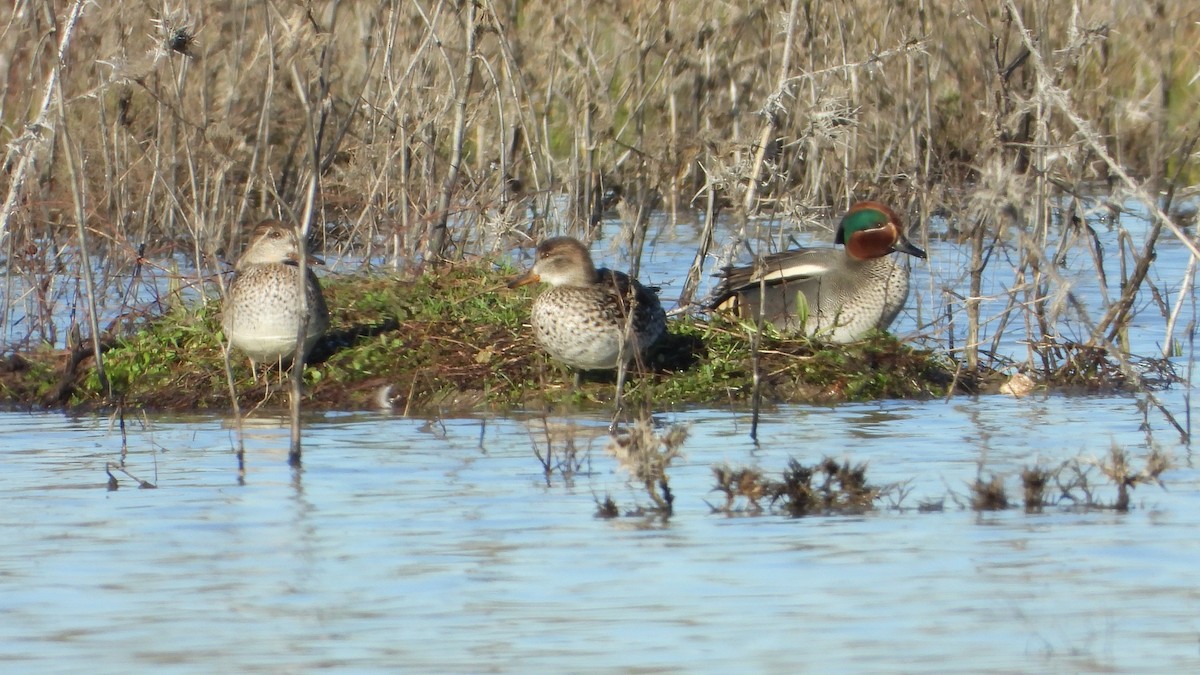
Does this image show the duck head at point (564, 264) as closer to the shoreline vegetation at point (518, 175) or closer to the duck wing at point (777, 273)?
the shoreline vegetation at point (518, 175)

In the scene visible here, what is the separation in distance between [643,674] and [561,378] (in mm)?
5194

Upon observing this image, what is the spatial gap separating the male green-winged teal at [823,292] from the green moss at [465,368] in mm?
292

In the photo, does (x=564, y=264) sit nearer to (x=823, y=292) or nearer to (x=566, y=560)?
(x=823, y=292)

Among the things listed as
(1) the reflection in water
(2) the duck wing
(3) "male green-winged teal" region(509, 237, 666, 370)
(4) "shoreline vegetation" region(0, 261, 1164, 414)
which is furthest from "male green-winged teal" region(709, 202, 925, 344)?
(1) the reflection in water

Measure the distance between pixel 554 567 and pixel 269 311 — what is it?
13.0ft

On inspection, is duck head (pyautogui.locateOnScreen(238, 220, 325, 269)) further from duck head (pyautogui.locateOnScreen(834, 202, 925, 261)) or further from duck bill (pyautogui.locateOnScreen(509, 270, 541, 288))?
duck head (pyautogui.locateOnScreen(834, 202, 925, 261))

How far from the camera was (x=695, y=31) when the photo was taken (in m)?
12.5

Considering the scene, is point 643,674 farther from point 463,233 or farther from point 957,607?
point 463,233

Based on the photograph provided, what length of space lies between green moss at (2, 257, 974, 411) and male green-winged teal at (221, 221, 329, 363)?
0.93 ft

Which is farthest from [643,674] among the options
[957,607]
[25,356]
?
[25,356]

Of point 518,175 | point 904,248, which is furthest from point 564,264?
point 518,175

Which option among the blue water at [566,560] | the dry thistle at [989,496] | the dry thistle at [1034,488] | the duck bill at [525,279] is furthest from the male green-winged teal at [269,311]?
the dry thistle at [1034,488]

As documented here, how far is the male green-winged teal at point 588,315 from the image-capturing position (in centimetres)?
915

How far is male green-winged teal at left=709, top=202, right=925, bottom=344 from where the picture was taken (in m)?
10.4
